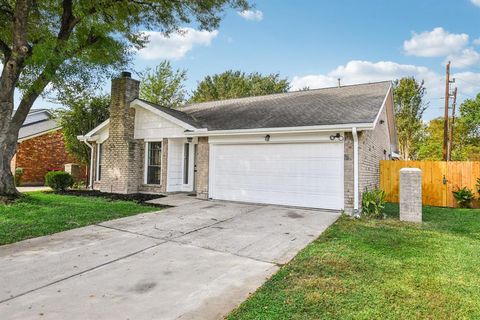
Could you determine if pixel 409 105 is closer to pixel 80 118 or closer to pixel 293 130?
pixel 293 130

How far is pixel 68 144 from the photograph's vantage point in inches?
625

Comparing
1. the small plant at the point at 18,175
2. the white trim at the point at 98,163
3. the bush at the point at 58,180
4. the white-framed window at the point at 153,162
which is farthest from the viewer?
the small plant at the point at 18,175

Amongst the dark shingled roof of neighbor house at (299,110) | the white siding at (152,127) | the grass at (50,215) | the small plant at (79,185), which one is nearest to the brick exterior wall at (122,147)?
the white siding at (152,127)

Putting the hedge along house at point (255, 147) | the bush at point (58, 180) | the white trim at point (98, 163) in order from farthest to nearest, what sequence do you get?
the white trim at point (98, 163)
the bush at point (58, 180)
the hedge along house at point (255, 147)

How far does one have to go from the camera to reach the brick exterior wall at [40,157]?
17.7 m

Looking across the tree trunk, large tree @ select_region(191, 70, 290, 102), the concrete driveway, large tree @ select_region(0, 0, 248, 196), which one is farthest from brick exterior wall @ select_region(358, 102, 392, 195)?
large tree @ select_region(191, 70, 290, 102)

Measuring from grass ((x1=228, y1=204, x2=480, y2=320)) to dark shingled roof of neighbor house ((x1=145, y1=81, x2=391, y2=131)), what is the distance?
363 centimetres

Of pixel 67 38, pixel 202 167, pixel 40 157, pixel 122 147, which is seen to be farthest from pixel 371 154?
pixel 40 157

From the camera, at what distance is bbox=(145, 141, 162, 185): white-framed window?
12.3 meters

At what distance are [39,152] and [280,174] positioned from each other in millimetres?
16638

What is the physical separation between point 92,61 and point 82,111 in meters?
5.93

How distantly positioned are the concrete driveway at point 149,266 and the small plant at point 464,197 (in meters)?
7.15

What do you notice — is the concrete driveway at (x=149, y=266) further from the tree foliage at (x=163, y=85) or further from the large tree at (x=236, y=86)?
the large tree at (x=236, y=86)

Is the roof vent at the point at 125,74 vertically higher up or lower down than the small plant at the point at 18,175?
higher up
